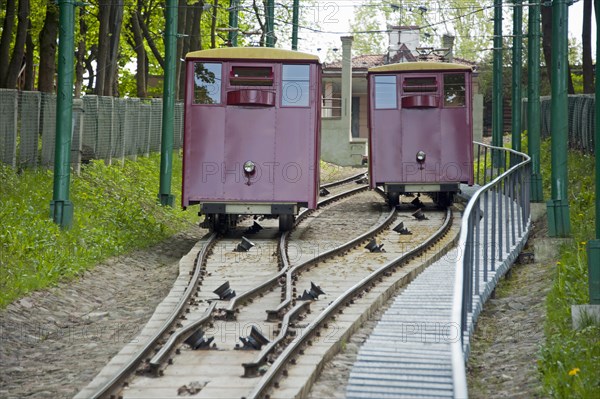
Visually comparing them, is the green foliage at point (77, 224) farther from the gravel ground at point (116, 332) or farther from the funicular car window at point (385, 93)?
the funicular car window at point (385, 93)

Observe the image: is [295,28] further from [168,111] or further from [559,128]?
[559,128]

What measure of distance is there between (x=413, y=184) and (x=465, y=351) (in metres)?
15.9

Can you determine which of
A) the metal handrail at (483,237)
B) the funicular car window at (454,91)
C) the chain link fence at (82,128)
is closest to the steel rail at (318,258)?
the metal handrail at (483,237)

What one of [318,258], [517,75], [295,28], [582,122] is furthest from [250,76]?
[295,28]

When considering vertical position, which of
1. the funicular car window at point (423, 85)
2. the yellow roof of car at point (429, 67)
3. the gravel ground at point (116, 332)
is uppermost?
the yellow roof of car at point (429, 67)

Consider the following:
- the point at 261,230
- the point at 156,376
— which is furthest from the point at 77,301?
the point at 261,230

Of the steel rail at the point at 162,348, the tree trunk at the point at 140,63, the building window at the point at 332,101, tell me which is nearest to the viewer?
the steel rail at the point at 162,348

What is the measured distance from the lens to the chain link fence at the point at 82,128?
2353cm

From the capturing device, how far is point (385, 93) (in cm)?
2631

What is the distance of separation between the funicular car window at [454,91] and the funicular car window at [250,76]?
6.68 metres

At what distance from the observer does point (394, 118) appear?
26125 millimetres

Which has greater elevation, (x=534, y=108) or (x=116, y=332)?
(x=534, y=108)

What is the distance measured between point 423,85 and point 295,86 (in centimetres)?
630

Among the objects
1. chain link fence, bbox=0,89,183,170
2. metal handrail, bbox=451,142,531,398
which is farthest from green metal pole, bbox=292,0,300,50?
metal handrail, bbox=451,142,531,398
